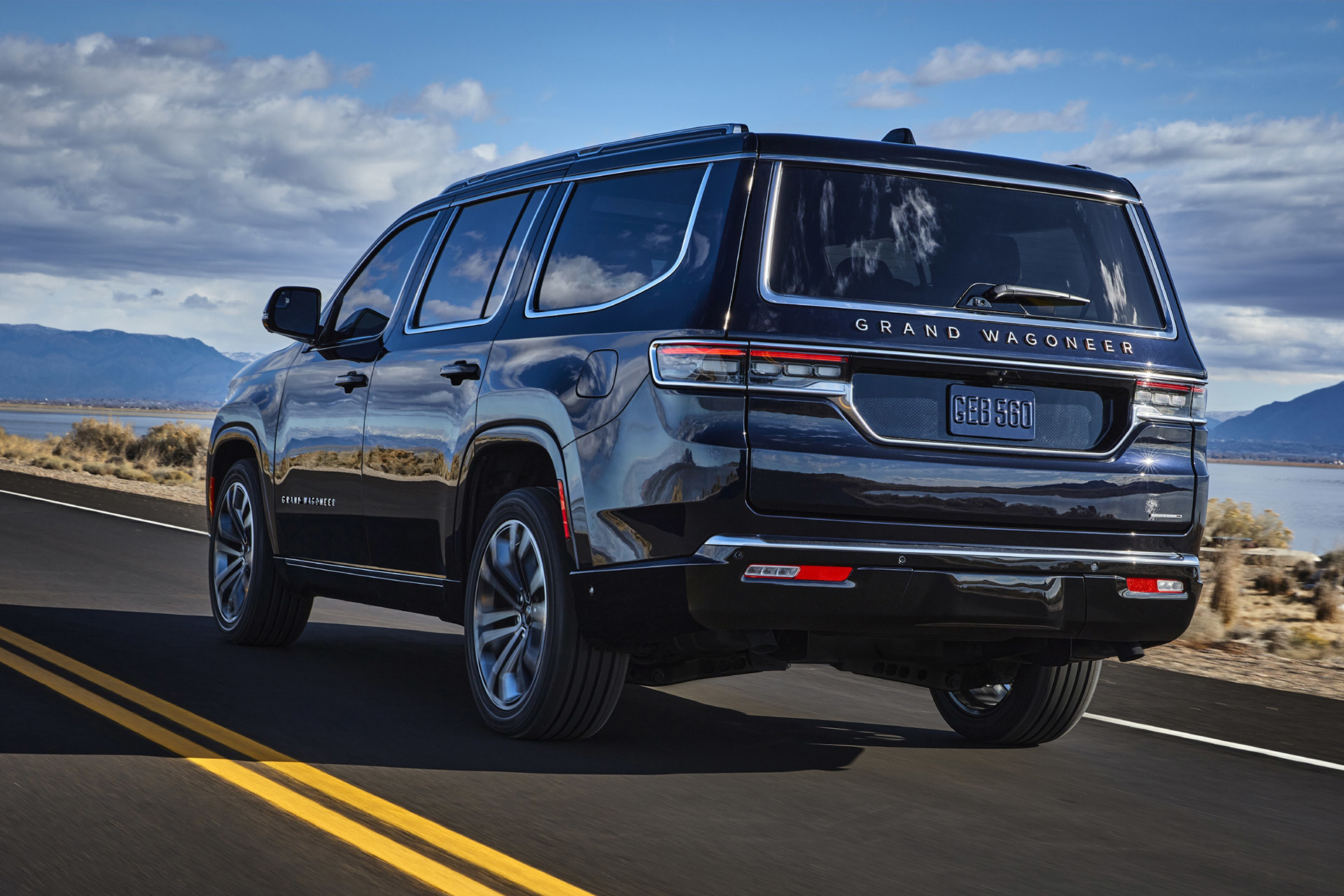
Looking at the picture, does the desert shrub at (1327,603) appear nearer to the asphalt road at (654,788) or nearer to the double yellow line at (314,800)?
the asphalt road at (654,788)

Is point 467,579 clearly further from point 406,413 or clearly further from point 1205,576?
point 1205,576

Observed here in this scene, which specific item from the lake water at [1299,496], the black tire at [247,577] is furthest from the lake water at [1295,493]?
the black tire at [247,577]

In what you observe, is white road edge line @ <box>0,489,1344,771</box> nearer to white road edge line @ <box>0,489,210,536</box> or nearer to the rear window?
the rear window

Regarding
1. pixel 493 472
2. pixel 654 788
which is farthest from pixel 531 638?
pixel 654 788

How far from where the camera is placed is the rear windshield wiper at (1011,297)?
5.27 meters

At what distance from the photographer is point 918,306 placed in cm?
515

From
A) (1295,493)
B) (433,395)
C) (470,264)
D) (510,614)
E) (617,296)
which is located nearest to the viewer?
(617,296)

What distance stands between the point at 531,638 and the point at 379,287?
2.37 metres

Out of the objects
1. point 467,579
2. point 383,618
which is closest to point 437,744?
point 467,579

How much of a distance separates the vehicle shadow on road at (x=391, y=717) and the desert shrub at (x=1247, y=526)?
55.3 feet

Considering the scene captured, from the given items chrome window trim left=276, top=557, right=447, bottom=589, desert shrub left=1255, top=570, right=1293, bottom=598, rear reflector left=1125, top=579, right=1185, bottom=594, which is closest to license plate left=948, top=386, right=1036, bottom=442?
rear reflector left=1125, top=579, right=1185, bottom=594

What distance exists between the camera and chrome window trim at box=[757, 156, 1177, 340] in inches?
198

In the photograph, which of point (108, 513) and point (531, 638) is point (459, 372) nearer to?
point (531, 638)

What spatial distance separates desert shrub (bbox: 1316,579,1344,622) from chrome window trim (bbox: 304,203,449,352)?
9.35 m
